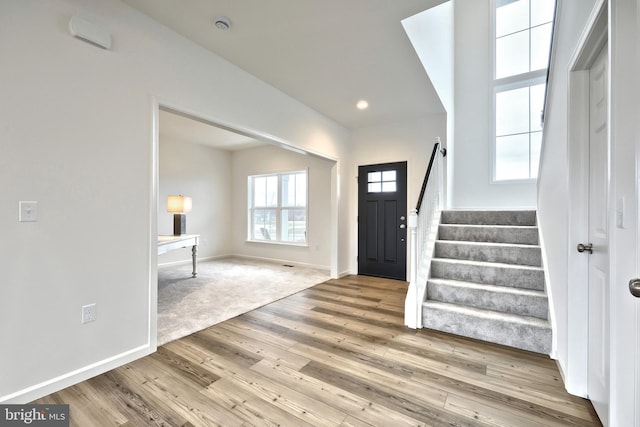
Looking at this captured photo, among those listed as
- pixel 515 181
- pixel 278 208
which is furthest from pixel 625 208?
pixel 278 208

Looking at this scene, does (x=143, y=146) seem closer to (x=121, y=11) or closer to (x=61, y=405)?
(x=121, y=11)

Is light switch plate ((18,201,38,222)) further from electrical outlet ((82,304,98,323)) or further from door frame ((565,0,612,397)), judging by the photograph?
door frame ((565,0,612,397))

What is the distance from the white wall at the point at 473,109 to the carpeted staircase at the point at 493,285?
136 centimetres

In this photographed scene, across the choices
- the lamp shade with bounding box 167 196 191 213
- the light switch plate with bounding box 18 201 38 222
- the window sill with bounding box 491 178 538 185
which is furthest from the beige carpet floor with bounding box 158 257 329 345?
the window sill with bounding box 491 178 538 185

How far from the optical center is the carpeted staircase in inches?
94.6

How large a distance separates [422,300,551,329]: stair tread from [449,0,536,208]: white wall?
8.14ft

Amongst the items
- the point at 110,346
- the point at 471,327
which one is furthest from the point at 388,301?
the point at 110,346

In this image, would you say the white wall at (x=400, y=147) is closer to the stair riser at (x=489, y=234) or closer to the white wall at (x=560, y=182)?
the stair riser at (x=489, y=234)

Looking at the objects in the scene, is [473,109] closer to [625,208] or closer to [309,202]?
[309,202]

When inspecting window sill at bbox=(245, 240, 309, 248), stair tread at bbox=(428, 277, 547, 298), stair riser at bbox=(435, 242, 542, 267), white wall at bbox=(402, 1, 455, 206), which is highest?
white wall at bbox=(402, 1, 455, 206)

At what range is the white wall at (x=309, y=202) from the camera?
18.9 ft

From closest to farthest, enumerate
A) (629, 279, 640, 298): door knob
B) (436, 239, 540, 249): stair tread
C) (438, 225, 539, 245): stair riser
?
(629, 279, 640, 298): door knob, (436, 239, 540, 249): stair tread, (438, 225, 539, 245): stair riser

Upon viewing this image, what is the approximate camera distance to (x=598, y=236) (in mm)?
1568

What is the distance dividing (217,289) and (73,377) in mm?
2226
